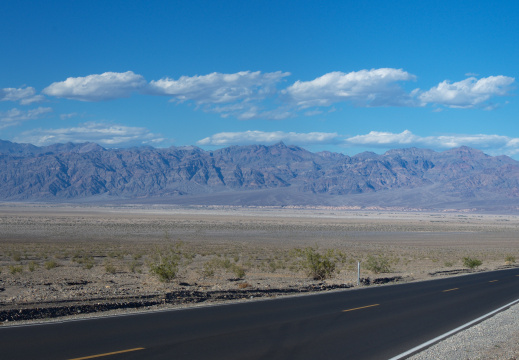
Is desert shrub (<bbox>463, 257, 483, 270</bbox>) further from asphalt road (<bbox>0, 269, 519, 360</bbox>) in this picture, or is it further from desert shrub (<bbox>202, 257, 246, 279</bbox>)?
asphalt road (<bbox>0, 269, 519, 360</bbox>)

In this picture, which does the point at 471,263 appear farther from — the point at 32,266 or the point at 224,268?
the point at 32,266

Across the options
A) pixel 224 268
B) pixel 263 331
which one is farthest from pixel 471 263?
pixel 263 331

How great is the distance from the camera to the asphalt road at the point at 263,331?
29.6 ft

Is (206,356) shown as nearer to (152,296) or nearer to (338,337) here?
(338,337)

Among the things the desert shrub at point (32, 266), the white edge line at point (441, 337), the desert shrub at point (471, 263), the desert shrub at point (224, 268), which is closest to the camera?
the white edge line at point (441, 337)

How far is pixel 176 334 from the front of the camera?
1044 cm

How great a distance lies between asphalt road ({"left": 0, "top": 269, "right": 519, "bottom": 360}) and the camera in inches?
356

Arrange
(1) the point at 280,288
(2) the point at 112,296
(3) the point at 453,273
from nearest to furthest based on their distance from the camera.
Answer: (2) the point at 112,296 → (1) the point at 280,288 → (3) the point at 453,273

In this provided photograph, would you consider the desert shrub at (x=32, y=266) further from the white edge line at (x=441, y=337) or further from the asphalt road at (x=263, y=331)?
the white edge line at (x=441, y=337)

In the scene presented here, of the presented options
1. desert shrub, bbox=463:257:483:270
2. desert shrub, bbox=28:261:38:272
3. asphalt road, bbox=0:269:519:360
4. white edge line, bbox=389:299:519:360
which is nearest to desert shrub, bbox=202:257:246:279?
desert shrub, bbox=28:261:38:272

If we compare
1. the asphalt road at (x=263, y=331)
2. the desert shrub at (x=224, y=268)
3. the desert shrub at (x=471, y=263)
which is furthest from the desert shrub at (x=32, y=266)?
the desert shrub at (x=471, y=263)

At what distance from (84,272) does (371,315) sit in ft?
54.0

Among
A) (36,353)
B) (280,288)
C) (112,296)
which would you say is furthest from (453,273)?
(36,353)

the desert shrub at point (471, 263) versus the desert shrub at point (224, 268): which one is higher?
the desert shrub at point (224, 268)
